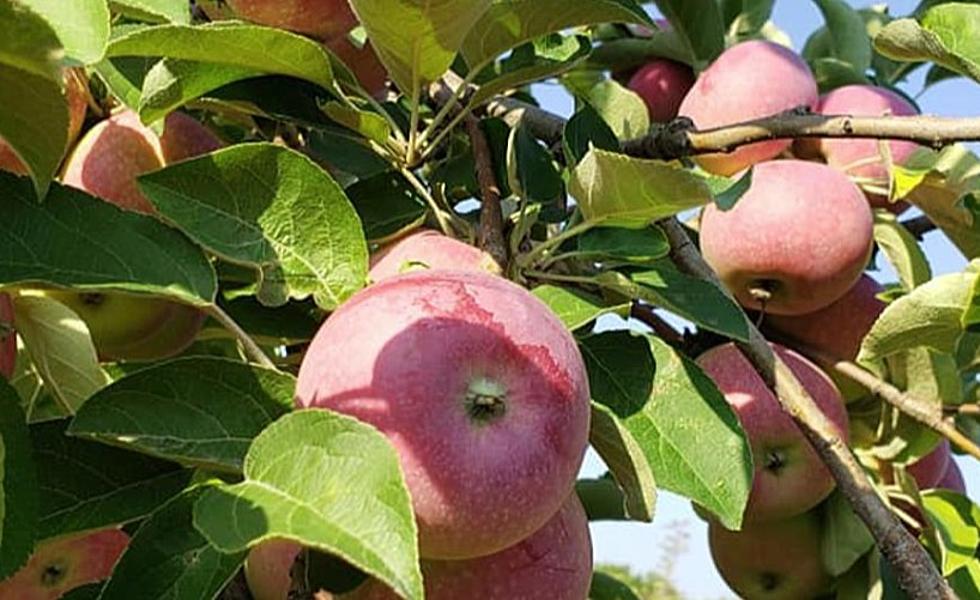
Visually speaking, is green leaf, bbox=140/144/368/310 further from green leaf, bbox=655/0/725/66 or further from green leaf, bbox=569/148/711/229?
green leaf, bbox=655/0/725/66

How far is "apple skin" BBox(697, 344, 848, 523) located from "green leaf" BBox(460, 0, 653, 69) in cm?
43

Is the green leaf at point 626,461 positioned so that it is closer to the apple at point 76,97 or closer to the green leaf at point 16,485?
the green leaf at point 16,485

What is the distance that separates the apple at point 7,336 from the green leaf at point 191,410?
0.57 feet

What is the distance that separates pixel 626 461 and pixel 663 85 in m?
0.94

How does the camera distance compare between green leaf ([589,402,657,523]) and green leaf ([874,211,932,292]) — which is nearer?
green leaf ([589,402,657,523])

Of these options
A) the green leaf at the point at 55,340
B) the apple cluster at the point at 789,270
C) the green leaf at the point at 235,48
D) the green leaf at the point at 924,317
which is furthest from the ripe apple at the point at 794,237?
the green leaf at the point at 55,340

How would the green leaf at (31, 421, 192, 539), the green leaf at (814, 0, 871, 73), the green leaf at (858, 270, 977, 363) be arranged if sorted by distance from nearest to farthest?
the green leaf at (31, 421, 192, 539), the green leaf at (858, 270, 977, 363), the green leaf at (814, 0, 871, 73)

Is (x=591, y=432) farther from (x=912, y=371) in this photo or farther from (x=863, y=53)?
(x=863, y=53)

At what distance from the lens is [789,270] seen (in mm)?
1406

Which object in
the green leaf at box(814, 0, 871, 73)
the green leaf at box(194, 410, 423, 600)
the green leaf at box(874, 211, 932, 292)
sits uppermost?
the green leaf at box(194, 410, 423, 600)

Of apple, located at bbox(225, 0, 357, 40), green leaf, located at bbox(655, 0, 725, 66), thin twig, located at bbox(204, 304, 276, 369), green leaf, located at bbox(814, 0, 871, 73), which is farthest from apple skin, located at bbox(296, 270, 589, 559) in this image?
green leaf, located at bbox(814, 0, 871, 73)

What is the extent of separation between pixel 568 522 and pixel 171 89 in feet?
1.23

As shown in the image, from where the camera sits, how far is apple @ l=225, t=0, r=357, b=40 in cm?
103

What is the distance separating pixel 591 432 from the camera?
34.5 inches
